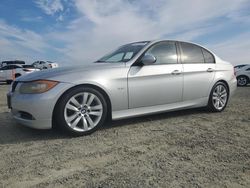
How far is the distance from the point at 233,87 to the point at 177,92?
174 cm

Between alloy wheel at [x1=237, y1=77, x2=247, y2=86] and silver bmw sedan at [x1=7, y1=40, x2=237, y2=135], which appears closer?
silver bmw sedan at [x1=7, y1=40, x2=237, y2=135]

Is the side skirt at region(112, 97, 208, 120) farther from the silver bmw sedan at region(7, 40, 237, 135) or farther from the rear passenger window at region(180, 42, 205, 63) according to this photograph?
the rear passenger window at region(180, 42, 205, 63)

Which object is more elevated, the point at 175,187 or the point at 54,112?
the point at 54,112

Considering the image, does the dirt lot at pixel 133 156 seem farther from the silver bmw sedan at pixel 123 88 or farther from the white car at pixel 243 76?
the white car at pixel 243 76

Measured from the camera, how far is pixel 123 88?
3.77 meters

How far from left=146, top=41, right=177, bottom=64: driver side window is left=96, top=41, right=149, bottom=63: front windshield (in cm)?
21

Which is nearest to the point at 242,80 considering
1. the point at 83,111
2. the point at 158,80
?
the point at 158,80

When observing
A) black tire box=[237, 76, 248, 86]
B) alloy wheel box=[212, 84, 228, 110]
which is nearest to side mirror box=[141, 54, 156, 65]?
alloy wheel box=[212, 84, 228, 110]

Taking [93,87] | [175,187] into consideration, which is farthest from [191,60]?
[175,187]

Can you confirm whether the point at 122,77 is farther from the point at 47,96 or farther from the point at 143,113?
the point at 47,96

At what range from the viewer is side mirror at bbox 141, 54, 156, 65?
3.89m

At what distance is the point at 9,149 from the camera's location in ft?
9.84

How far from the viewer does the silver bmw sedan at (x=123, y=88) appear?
3338mm

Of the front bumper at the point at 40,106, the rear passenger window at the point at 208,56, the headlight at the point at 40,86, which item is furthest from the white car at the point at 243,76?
the headlight at the point at 40,86
